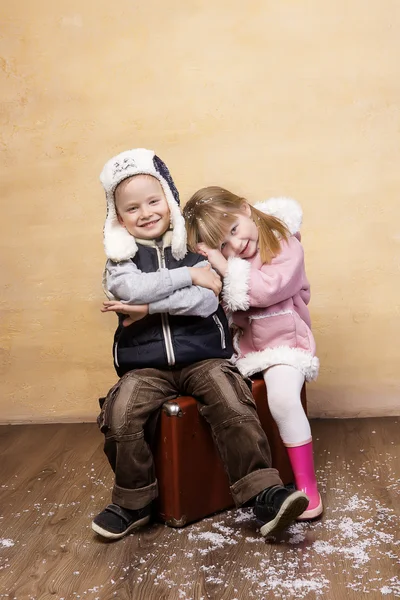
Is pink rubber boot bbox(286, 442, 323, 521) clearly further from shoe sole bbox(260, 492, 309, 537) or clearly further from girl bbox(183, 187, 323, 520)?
shoe sole bbox(260, 492, 309, 537)

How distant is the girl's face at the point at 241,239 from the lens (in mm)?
1973

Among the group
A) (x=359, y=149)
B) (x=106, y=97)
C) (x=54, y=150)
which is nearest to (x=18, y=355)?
(x=54, y=150)

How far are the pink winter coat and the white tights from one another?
0.13ft

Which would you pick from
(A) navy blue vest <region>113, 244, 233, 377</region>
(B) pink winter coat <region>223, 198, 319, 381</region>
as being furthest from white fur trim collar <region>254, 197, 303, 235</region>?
(A) navy blue vest <region>113, 244, 233, 377</region>

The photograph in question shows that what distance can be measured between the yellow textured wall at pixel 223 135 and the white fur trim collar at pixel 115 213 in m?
0.71

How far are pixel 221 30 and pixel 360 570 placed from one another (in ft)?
5.86

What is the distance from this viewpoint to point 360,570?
1514 millimetres

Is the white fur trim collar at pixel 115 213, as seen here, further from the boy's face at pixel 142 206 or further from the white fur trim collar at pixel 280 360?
the white fur trim collar at pixel 280 360

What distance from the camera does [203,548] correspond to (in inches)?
65.6

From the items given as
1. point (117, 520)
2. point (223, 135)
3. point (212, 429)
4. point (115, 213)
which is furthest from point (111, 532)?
point (223, 135)

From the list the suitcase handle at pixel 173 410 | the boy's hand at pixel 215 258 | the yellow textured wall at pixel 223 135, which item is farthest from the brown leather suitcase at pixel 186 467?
the yellow textured wall at pixel 223 135

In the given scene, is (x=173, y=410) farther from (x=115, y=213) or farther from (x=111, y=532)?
(x=115, y=213)

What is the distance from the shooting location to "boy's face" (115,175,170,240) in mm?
1886

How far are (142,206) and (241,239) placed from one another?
0.27m
